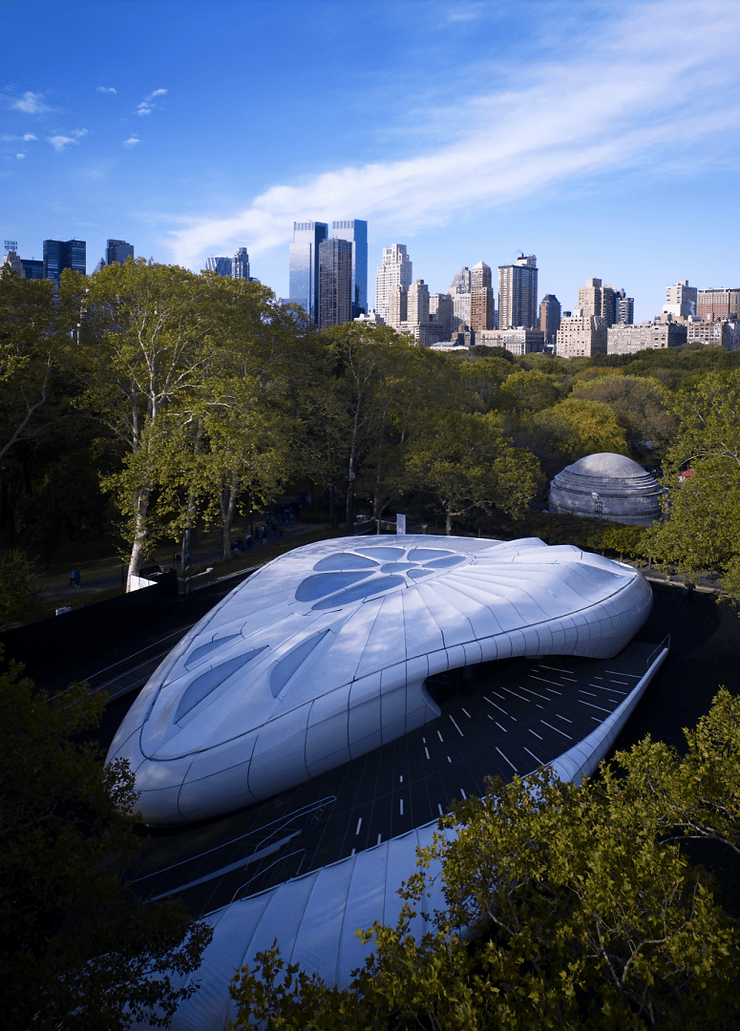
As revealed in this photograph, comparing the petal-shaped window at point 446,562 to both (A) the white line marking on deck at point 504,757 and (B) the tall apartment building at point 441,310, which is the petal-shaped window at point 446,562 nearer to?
(A) the white line marking on deck at point 504,757

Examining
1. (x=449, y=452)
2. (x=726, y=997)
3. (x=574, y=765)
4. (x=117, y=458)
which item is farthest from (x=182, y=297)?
(x=726, y=997)

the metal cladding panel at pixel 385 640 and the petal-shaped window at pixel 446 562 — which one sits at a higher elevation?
the petal-shaped window at pixel 446 562

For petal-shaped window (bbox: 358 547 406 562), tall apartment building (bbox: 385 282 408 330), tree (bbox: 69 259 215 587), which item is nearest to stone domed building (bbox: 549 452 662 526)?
petal-shaped window (bbox: 358 547 406 562)

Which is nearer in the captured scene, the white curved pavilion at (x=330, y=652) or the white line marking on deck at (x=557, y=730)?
the white curved pavilion at (x=330, y=652)

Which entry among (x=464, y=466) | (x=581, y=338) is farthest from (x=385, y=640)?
(x=581, y=338)

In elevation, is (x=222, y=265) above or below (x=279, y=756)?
above

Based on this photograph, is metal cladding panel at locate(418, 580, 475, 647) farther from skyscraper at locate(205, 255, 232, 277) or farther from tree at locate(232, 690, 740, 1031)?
skyscraper at locate(205, 255, 232, 277)

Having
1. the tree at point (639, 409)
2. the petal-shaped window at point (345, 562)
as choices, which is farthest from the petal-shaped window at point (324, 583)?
the tree at point (639, 409)

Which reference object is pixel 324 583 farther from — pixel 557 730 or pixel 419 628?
pixel 557 730
